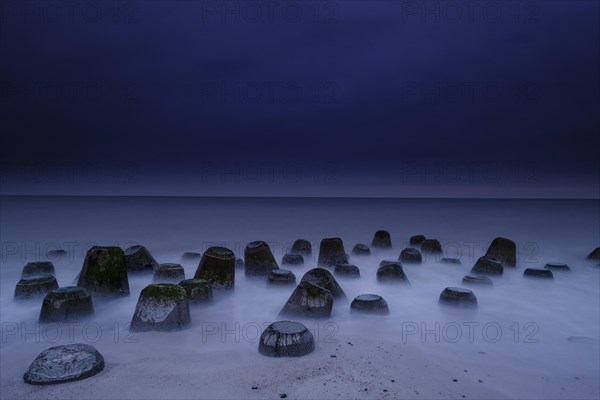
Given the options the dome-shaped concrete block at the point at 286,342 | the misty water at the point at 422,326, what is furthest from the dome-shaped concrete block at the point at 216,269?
the dome-shaped concrete block at the point at 286,342

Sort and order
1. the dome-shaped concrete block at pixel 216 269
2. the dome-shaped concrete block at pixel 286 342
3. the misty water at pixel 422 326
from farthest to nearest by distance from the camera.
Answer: the dome-shaped concrete block at pixel 216 269 → the misty water at pixel 422 326 → the dome-shaped concrete block at pixel 286 342

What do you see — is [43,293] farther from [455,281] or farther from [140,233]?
[140,233]

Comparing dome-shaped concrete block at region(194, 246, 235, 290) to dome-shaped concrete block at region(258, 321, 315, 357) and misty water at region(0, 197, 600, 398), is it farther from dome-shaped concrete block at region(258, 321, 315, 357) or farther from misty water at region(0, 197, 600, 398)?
dome-shaped concrete block at region(258, 321, 315, 357)

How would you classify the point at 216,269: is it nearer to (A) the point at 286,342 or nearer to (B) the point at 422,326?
(A) the point at 286,342

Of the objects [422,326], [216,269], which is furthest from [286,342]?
[216,269]

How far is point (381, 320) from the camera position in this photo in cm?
400

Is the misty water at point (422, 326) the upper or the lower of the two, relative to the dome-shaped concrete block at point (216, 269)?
lower

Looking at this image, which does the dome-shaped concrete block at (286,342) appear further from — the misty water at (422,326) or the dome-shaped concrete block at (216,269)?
the dome-shaped concrete block at (216,269)

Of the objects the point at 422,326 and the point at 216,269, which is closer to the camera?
the point at 422,326

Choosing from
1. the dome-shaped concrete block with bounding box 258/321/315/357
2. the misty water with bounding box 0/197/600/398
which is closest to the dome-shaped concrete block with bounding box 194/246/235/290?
the misty water with bounding box 0/197/600/398

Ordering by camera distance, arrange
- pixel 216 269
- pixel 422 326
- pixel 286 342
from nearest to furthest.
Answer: pixel 286 342 < pixel 422 326 < pixel 216 269

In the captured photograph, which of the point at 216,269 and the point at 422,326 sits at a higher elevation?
the point at 216,269

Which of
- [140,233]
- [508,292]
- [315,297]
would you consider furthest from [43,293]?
[140,233]

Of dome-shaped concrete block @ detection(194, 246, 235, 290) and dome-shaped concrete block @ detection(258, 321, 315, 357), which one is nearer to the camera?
dome-shaped concrete block @ detection(258, 321, 315, 357)
